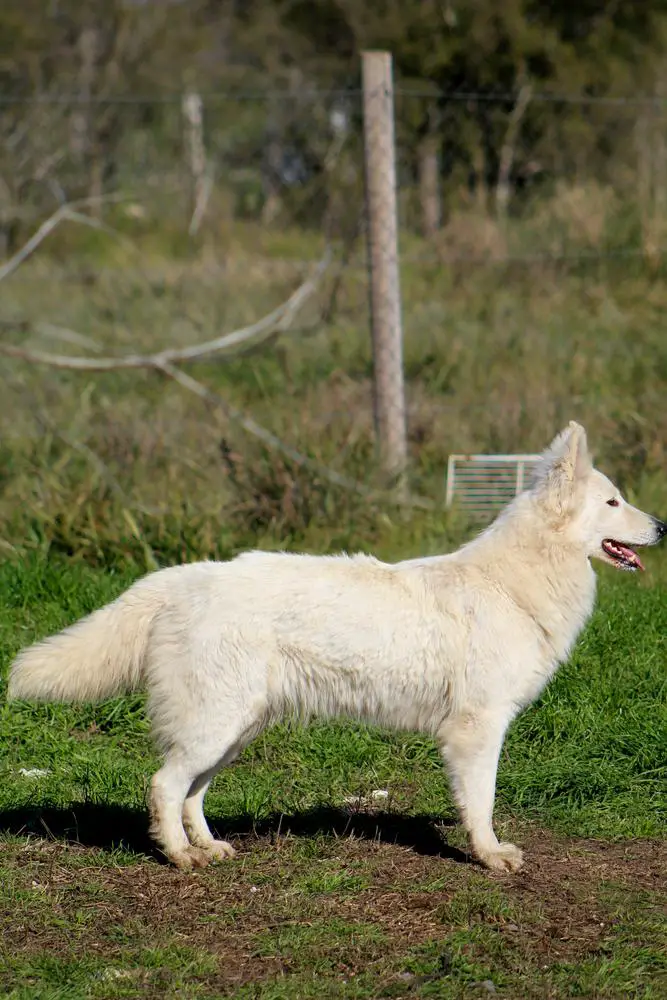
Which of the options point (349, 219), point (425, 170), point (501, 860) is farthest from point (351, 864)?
point (425, 170)

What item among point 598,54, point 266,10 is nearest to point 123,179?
point 598,54

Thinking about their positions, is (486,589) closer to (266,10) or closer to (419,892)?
(419,892)

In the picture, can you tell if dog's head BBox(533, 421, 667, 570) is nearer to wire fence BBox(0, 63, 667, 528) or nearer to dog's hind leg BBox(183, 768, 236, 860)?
dog's hind leg BBox(183, 768, 236, 860)

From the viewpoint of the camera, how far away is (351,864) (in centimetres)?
421

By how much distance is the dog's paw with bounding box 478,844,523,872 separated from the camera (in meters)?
4.17

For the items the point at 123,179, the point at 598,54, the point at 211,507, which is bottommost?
the point at 211,507

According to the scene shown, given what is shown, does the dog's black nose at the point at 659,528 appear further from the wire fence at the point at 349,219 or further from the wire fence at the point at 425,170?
Result: the wire fence at the point at 425,170

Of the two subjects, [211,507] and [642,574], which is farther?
[211,507]

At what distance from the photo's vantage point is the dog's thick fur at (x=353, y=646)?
13.4 ft

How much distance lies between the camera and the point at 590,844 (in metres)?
4.47

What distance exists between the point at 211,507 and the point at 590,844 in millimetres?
3559

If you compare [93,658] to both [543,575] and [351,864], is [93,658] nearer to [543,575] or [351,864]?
[351,864]

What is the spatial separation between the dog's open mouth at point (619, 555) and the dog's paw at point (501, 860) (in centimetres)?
110

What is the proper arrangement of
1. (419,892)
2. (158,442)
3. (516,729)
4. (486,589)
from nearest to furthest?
(419,892)
(486,589)
(516,729)
(158,442)
